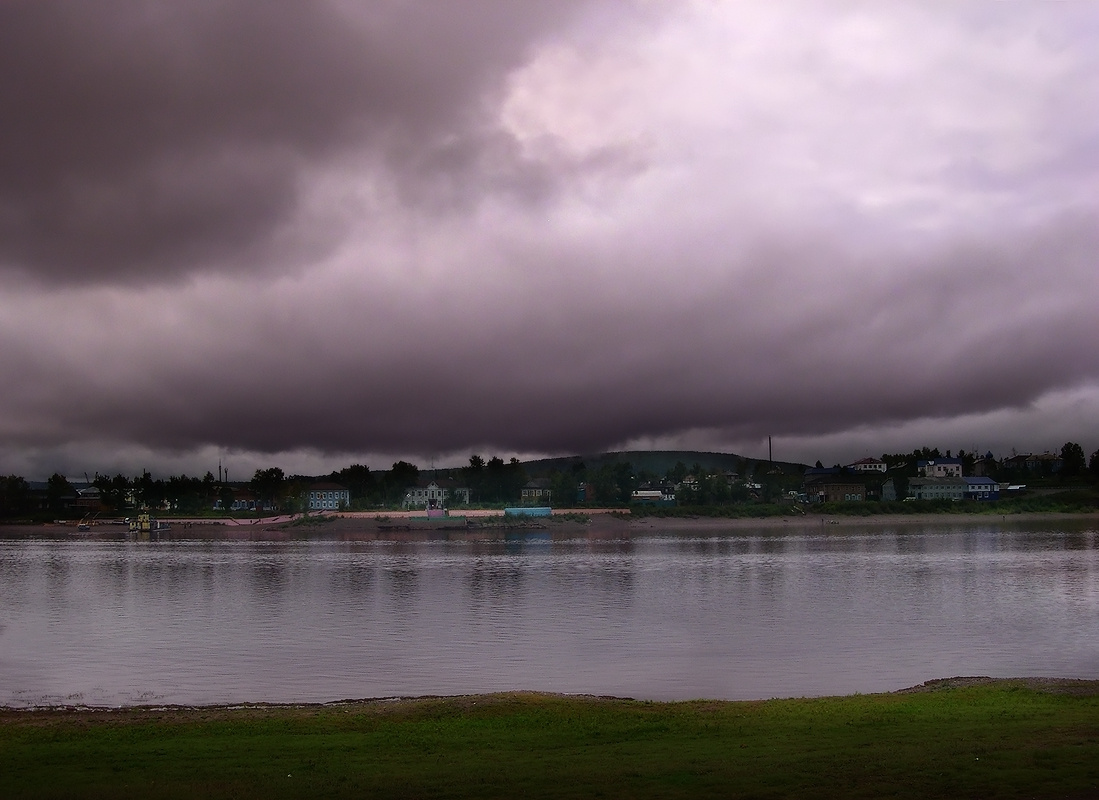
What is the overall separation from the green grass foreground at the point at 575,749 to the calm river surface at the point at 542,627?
7.10m

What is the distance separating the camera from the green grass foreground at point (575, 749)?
57.9 feet

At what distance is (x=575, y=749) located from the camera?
2138 centimetres

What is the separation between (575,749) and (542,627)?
3091 cm

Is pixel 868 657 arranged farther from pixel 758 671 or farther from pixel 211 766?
pixel 211 766

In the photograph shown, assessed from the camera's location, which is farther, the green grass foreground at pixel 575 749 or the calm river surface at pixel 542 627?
the calm river surface at pixel 542 627

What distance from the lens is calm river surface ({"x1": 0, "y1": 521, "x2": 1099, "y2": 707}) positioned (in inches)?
1430

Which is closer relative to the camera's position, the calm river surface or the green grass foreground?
the green grass foreground

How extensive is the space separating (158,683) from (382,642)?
12266 millimetres

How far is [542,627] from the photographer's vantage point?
171 ft

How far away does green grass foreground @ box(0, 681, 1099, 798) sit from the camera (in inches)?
695

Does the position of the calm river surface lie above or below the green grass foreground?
below

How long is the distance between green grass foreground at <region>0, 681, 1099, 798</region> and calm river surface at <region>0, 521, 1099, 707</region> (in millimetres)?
7097

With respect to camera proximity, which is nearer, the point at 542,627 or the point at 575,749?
the point at 575,749

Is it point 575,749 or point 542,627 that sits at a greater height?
point 575,749
